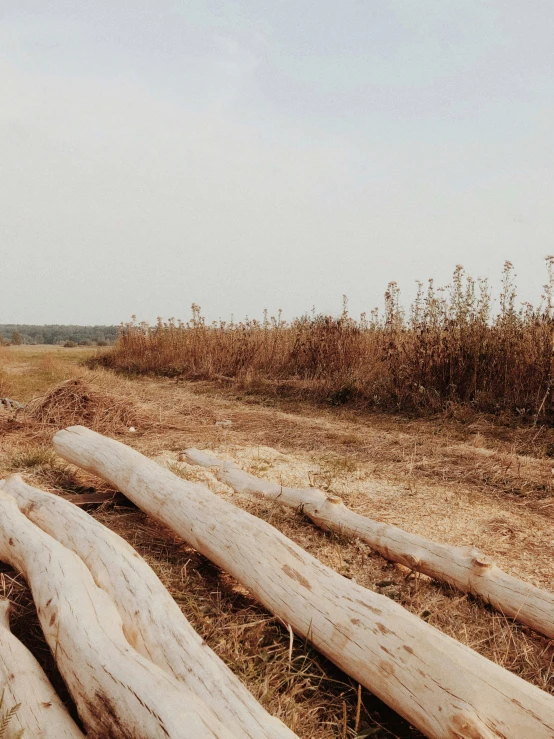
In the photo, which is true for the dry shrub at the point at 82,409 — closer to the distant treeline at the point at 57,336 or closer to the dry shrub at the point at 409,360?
the dry shrub at the point at 409,360

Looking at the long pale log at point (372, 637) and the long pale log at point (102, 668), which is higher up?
the long pale log at point (102, 668)

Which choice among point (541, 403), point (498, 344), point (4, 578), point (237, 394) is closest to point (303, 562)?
point (4, 578)

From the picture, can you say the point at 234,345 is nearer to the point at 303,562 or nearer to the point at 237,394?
the point at 237,394

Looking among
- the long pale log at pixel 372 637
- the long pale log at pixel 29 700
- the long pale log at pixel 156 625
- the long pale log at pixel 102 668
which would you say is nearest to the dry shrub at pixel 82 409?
the long pale log at pixel 156 625

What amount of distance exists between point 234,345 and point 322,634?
10776 mm

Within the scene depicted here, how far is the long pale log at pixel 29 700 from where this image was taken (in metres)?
1.55

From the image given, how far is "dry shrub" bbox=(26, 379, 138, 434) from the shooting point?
6.39 m

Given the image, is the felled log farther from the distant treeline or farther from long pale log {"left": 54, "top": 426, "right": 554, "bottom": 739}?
the distant treeline

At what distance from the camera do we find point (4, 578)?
8.78ft

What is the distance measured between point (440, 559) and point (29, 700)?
80.9 inches

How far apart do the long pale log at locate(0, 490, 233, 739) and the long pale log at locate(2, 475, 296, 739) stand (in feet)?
0.30

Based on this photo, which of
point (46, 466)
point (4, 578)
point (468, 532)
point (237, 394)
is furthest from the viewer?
point (237, 394)

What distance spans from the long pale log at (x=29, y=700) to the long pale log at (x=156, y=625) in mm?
351

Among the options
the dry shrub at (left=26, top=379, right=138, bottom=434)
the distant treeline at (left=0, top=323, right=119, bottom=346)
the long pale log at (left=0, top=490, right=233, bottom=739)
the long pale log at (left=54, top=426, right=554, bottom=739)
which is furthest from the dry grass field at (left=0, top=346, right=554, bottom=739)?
the distant treeline at (left=0, top=323, right=119, bottom=346)
